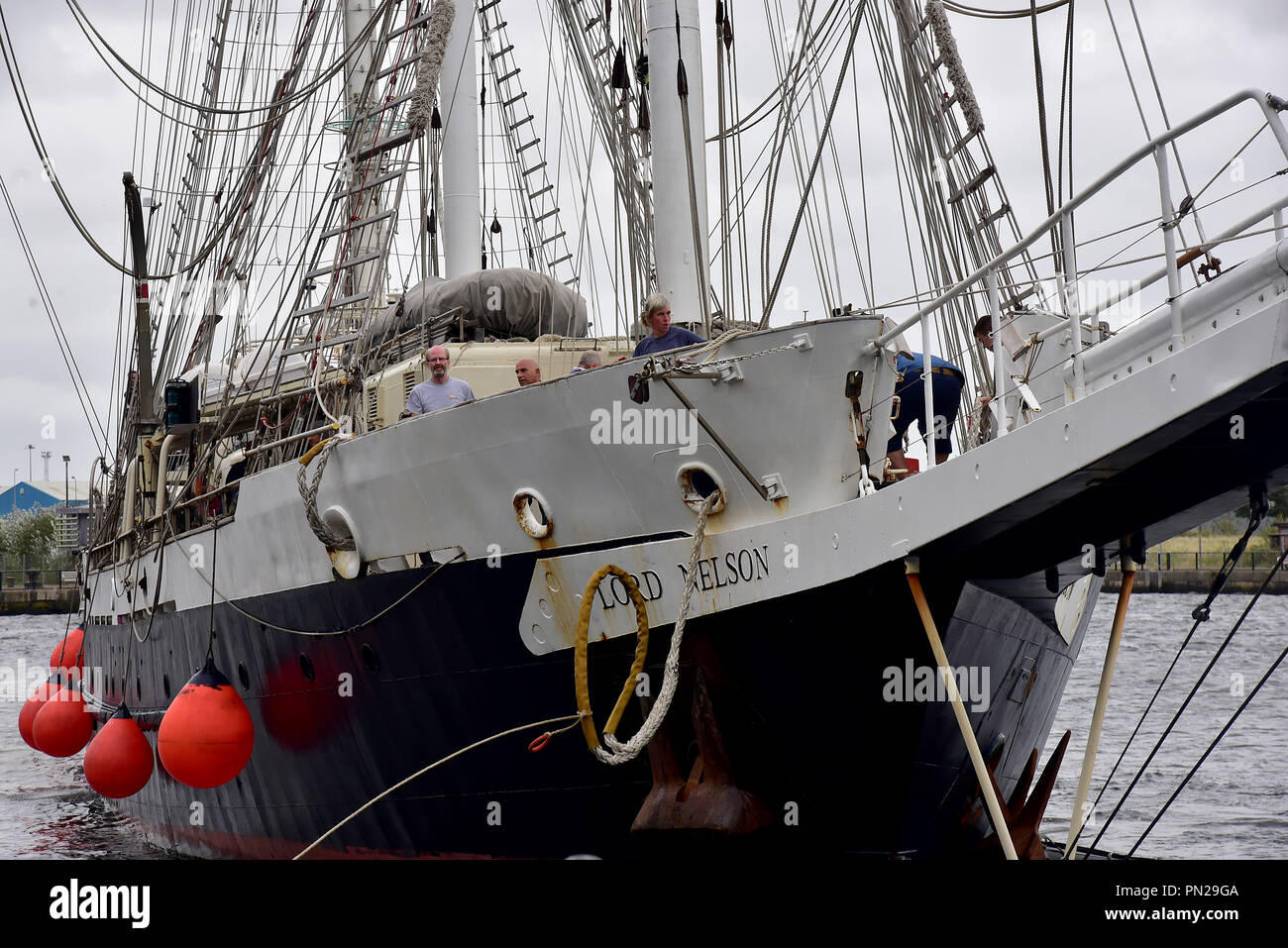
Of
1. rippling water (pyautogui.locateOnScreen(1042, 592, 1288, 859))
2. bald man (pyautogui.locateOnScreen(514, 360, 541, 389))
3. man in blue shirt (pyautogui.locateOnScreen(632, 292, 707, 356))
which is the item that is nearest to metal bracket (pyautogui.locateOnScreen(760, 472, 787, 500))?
man in blue shirt (pyautogui.locateOnScreen(632, 292, 707, 356))

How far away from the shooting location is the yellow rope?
28.2 feet

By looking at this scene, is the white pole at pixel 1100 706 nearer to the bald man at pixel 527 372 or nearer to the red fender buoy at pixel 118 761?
the bald man at pixel 527 372

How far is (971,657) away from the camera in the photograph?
8.76m

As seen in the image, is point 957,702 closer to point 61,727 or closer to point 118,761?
point 118,761

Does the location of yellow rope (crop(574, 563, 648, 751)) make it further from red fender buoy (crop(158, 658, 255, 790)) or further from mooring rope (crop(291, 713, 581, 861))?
red fender buoy (crop(158, 658, 255, 790))

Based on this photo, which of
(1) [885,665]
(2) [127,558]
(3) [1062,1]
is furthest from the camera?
(2) [127,558]

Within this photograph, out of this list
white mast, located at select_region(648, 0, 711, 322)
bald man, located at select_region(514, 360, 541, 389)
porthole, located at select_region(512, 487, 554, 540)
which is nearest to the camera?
porthole, located at select_region(512, 487, 554, 540)

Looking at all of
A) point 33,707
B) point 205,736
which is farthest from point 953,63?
point 33,707

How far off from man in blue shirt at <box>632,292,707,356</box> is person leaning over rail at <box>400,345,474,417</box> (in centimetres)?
187

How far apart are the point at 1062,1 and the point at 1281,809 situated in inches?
435

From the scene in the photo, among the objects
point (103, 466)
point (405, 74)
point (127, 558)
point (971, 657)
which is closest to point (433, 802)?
point (971, 657)

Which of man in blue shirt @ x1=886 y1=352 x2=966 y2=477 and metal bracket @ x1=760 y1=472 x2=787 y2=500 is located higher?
man in blue shirt @ x1=886 y1=352 x2=966 y2=477

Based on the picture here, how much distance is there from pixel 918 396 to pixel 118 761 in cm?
887

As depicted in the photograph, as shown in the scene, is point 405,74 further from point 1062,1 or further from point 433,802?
point 433,802
